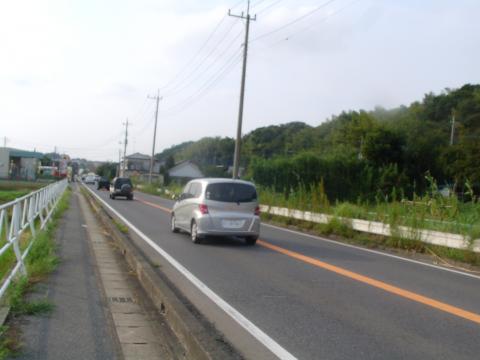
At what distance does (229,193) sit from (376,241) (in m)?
4.61

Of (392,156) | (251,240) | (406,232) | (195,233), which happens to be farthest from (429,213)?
(392,156)

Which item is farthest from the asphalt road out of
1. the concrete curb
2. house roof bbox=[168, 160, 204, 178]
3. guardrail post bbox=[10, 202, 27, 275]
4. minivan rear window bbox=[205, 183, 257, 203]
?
house roof bbox=[168, 160, 204, 178]

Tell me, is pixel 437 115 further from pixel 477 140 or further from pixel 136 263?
pixel 136 263

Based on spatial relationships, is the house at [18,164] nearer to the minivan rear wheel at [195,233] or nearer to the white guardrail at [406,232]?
the white guardrail at [406,232]

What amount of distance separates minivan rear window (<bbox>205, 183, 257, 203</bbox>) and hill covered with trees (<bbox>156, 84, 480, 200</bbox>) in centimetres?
857

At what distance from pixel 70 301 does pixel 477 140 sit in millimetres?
50676

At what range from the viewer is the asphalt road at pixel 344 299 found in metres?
5.88

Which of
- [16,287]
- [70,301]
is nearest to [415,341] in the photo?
[70,301]

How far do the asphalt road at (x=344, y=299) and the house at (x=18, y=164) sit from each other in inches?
3004

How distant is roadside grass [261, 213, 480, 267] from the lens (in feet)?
42.1

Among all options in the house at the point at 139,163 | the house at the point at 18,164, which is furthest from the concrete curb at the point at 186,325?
the house at the point at 139,163

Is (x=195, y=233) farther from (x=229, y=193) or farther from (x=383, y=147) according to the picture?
(x=383, y=147)

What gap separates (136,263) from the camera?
394 inches

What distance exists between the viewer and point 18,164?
309 feet
